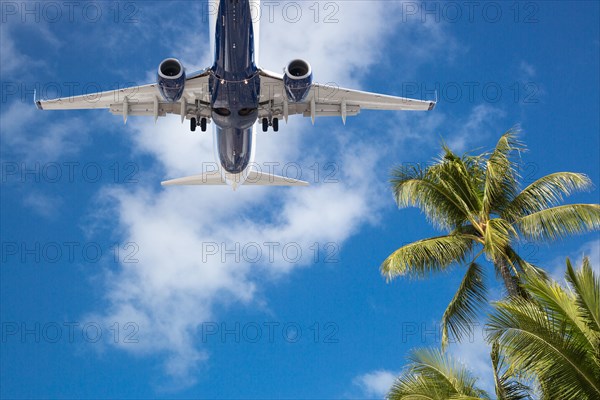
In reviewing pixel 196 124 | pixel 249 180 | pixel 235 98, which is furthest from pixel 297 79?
pixel 249 180

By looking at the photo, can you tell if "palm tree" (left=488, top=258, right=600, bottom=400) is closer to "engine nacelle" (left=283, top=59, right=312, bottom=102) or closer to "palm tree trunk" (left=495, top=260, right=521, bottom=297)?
"palm tree trunk" (left=495, top=260, right=521, bottom=297)

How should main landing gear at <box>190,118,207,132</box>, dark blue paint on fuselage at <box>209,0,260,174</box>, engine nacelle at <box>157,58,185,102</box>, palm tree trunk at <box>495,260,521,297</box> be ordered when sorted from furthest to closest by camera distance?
1. main landing gear at <box>190,118,207,132</box>
2. engine nacelle at <box>157,58,185,102</box>
3. dark blue paint on fuselage at <box>209,0,260,174</box>
4. palm tree trunk at <box>495,260,521,297</box>

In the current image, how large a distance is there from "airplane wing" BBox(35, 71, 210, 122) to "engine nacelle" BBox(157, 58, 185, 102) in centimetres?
352

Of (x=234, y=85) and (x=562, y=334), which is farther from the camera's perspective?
(x=234, y=85)

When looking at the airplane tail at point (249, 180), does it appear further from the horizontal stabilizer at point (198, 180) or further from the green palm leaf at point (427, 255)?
the green palm leaf at point (427, 255)

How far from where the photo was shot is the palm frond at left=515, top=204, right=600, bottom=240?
16.3 metres

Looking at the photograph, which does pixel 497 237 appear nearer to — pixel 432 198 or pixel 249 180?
pixel 432 198

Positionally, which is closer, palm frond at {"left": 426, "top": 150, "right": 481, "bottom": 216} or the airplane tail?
palm frond at {"left": 426, "top": 150, "right": 481, "bottom": 216}

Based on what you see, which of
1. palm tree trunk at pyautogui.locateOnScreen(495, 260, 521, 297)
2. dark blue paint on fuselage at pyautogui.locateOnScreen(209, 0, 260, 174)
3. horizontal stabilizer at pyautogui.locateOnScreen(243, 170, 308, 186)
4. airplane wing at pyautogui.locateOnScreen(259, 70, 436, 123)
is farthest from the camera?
horizontal stabilizer at pyautogui.locateOnScreen(243, 170, 308, 186)

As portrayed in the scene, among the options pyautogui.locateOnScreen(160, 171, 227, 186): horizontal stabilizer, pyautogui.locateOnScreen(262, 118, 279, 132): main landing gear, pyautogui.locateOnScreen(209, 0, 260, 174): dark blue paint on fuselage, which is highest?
pyautogui.locateOnScreen(160, 171, 227, 186): horizontal stabilizer

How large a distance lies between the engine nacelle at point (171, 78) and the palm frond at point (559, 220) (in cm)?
1406

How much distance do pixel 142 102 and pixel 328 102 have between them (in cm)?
926

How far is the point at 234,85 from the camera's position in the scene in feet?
84.3

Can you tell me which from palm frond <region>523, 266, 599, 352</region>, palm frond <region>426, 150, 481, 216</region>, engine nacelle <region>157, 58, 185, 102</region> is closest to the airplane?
engine nacelle <region>157, 58, 185, 102</region>
